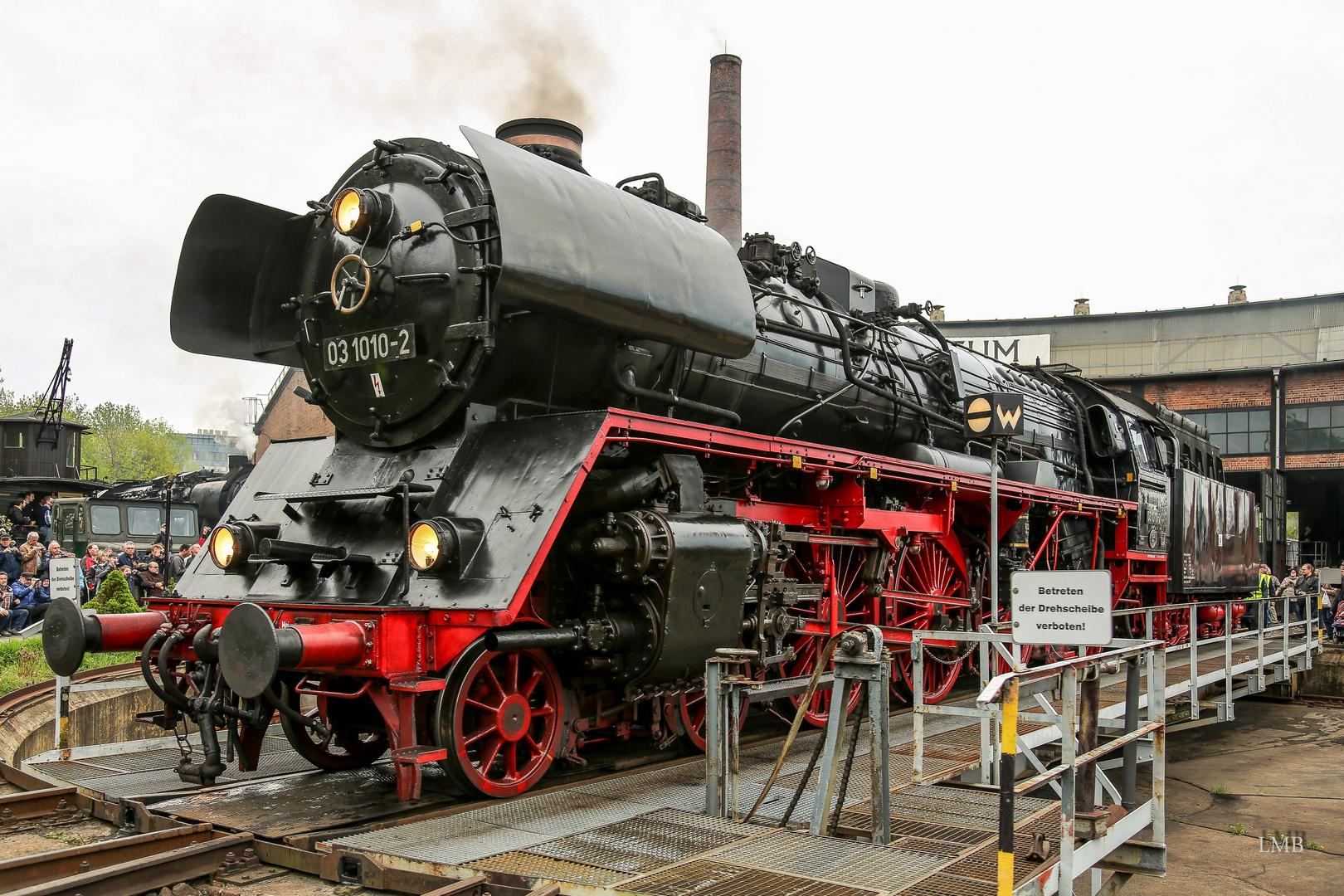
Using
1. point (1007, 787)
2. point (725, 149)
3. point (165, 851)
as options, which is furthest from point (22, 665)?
point (725, 149)

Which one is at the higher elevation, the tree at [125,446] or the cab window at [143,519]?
the tree at [125,446]

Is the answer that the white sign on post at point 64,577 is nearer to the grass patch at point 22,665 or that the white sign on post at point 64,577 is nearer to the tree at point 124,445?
the grass patch at point 22,665

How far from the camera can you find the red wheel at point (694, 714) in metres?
5.99

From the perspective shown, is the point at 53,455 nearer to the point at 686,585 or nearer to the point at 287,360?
the point at 287,360

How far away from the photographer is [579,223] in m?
5.32

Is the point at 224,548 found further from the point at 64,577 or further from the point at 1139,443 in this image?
the point at 1139,443

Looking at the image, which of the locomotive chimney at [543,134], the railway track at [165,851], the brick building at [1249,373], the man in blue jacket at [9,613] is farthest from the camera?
the brick building at [1249,373]

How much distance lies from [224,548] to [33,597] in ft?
27.8

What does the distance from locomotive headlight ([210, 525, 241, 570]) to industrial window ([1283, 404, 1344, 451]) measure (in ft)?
90.8

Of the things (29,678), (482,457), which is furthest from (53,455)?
(482,457)

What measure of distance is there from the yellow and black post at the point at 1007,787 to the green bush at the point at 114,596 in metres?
9.31

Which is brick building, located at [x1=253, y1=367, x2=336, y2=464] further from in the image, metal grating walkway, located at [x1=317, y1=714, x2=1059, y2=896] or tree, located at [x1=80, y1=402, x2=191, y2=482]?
tree, located at [x1=80, y1=402, x2=191, y2=482]

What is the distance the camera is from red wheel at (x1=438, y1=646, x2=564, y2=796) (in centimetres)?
473

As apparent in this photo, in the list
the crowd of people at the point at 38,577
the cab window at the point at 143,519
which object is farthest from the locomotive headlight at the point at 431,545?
the cab window at the point at 143,519
